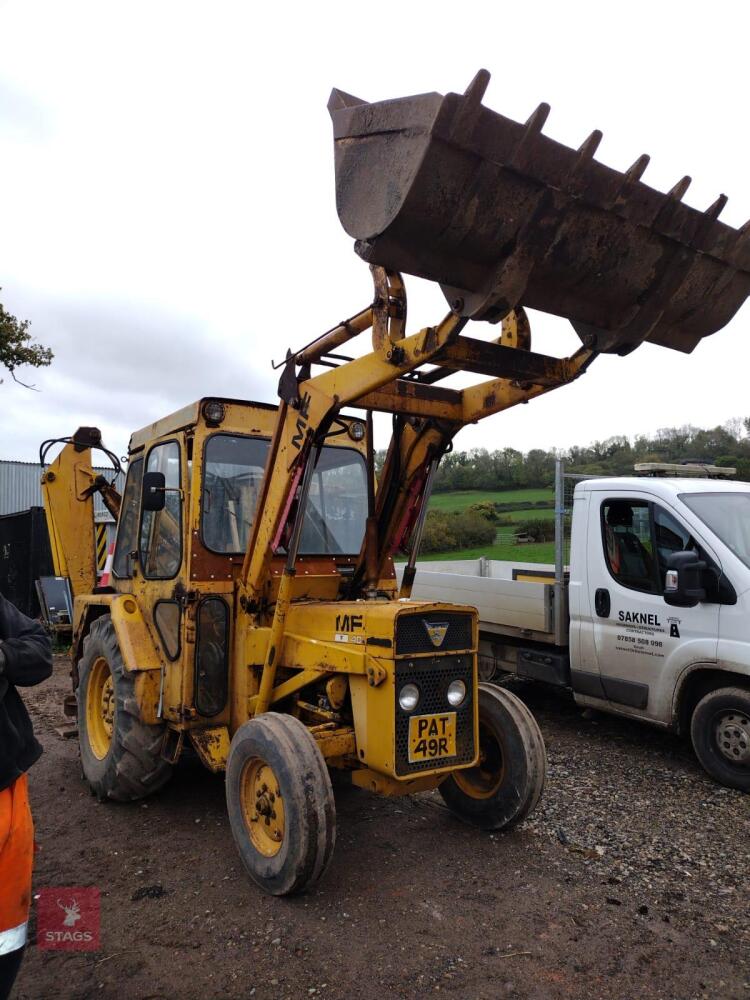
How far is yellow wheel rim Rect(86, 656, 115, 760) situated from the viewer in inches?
203

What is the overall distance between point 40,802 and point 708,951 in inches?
160

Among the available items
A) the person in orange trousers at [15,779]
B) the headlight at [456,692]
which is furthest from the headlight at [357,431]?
the person in orange trousers at [15,779]

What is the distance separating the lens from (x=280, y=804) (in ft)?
11.7

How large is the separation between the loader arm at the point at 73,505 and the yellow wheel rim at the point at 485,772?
13.0 ft

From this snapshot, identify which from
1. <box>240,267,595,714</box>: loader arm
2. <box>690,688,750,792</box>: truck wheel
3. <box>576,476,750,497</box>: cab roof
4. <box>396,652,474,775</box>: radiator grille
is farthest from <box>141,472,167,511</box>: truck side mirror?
<box>690,688,750,792</box>: truck wheel

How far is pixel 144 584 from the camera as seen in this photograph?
4.95 meters

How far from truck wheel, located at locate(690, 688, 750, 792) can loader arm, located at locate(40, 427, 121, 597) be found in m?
5.13

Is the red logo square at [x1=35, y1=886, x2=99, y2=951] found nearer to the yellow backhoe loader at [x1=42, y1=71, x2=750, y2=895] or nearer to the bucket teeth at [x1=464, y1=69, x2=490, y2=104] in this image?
the yellow backhoe loader at [x1=42, y1=71, x2=750, y2=895]

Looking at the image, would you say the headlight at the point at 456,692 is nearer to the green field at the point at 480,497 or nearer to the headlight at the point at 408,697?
the headlight at the point at 408,697

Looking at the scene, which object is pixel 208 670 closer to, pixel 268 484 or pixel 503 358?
pixel 268 484

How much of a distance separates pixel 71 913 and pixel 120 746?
116 centimetres

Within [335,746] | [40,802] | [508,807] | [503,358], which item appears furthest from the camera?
[40,802]

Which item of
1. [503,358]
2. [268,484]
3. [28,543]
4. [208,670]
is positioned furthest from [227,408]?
[28,543]

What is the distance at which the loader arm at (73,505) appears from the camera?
21.8 ft
